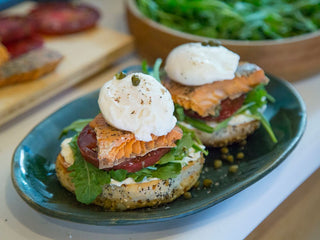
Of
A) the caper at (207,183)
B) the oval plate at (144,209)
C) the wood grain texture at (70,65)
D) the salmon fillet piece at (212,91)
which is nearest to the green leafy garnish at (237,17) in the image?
the wood grain texture at (70,65)

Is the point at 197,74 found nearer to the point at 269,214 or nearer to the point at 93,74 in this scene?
the point at 269,214

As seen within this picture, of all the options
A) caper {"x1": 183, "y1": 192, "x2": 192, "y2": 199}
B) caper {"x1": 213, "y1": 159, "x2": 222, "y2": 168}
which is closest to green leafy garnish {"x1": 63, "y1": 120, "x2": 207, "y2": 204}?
caper {"x1": 183, "y1": 192, "x2": 192, "y2": 199}

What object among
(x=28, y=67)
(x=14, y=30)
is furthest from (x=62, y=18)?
(x=28, y=67)

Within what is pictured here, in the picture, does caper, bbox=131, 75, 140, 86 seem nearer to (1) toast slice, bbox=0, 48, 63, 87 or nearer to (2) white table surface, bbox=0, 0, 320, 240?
(2) white table surface, bbox=0, 0, 320, 240

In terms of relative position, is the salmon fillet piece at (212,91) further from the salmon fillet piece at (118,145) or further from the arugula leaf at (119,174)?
the arugula leaf at (119,174)

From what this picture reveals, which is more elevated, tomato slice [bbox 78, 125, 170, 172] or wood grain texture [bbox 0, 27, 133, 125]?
tomato slice [bbox 78, 125, 170, 172]

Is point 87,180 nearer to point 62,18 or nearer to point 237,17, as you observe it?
point 237,17
